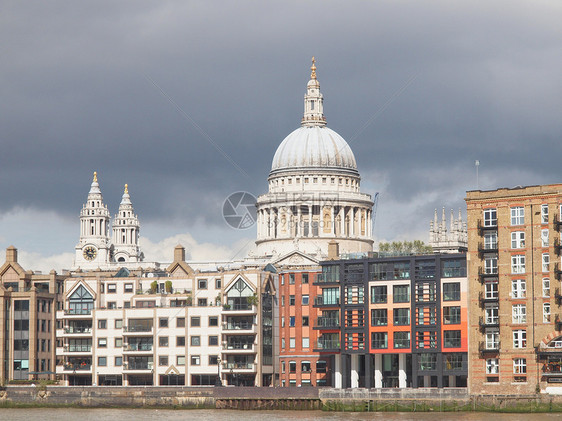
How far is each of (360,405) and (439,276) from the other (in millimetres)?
18932

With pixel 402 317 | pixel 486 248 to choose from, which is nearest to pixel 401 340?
pixel 402 317

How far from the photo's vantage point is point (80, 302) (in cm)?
18362

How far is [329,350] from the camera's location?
554ft

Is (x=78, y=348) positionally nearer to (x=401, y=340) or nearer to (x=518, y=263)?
(x=401, y=340)

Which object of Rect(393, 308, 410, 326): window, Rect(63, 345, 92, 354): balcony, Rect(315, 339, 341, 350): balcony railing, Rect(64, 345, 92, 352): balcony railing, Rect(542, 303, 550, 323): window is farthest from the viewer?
Rect(64, 345, 92, 352): balcony railing

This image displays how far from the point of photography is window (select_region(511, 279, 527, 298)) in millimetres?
150750

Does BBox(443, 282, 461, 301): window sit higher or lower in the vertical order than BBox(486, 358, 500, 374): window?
higher

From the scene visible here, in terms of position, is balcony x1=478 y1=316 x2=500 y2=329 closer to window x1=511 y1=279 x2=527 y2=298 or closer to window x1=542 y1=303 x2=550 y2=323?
window x1=511 y1=279 x2=527 y2=298

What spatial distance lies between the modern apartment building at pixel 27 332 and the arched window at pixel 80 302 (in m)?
3.62

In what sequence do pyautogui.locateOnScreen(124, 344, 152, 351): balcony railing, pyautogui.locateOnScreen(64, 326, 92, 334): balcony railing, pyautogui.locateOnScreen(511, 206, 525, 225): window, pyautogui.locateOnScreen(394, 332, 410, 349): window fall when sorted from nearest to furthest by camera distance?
1. pyautogui.locateOnScreen(511, 206, 525, 225): window
2. pyautogui.locateOnScreen(394, 332, 410, 349): window
3. pyautogui.locateOnScreen(124, 344, 152, 351): balcony railing
4. pyautogui.locateOnScreen(64, 326, 92, 334): balcony railing

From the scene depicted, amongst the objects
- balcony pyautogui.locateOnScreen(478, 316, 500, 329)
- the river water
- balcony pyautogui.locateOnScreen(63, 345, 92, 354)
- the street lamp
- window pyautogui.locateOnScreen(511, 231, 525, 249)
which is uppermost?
window pyautogui.locateOnScreen(511, 231, 525, 249)

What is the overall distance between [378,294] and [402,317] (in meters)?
4.33

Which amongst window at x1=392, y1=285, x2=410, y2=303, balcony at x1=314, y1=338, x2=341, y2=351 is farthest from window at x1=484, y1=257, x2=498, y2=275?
balcony at x1=314, y1=338, x2=341, y2=351

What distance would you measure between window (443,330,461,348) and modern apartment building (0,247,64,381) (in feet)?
158
